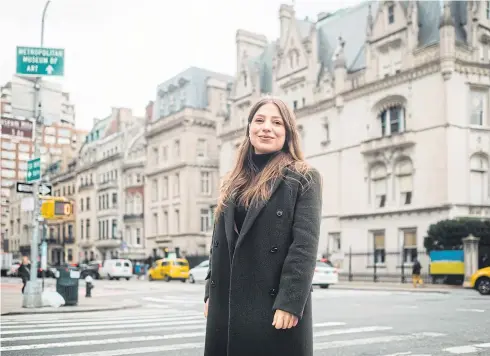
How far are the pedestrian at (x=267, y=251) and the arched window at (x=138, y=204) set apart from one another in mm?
68402

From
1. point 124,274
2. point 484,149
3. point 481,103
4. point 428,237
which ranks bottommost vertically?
point 124,274

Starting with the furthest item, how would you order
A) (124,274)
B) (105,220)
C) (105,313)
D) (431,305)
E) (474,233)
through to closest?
(105,220) → (124,274) → (474,233) → (431,305) → (105,313)

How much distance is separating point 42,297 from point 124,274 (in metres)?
33.8

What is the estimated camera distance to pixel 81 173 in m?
86.8

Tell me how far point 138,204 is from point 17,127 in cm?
5595

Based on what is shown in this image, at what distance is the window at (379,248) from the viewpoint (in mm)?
40750

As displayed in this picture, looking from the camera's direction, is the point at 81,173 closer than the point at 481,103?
No

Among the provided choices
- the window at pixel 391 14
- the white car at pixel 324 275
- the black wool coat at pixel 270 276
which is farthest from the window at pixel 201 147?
the black wool coat at pixel 270 276

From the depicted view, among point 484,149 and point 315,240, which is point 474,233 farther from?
point 315,240

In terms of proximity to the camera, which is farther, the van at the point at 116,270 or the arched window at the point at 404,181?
the van at the point at 116,270

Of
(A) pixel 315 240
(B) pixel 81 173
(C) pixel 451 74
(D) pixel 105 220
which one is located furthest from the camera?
(B) pixel 81 173

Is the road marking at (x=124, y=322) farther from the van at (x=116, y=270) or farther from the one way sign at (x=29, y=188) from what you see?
the van at (x=116, y=270)

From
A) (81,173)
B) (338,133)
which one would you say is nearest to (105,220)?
(81,173)

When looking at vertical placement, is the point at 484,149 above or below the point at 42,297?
above
